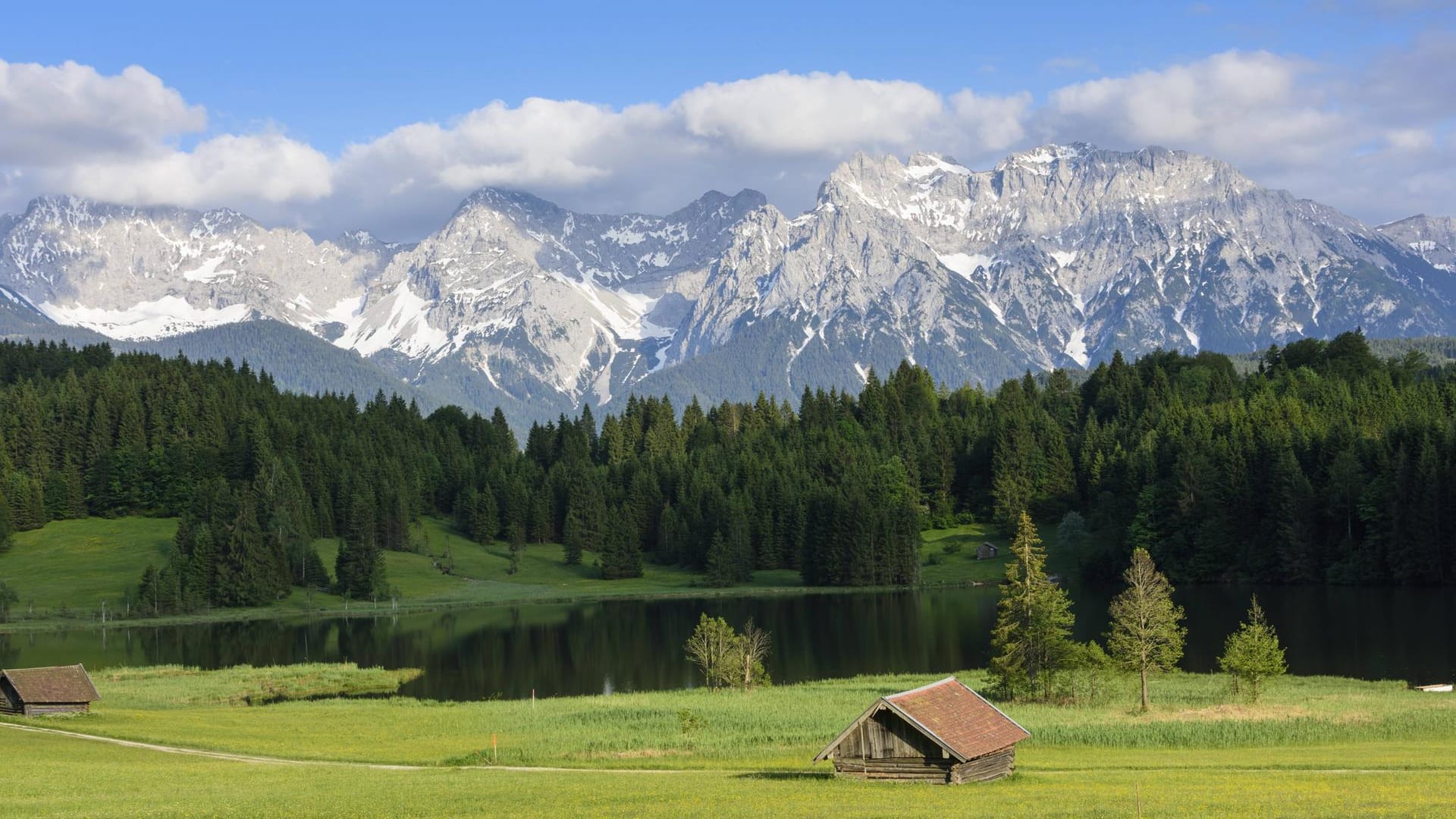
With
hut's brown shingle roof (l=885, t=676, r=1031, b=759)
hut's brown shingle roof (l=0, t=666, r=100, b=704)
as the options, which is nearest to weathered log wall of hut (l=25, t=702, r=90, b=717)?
hut's brown shingle roof (l=0, t=666, r=100, b=704)

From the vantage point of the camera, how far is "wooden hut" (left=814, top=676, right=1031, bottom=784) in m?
50.1

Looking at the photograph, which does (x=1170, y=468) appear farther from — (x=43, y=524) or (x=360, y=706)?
(x=43, y=524)

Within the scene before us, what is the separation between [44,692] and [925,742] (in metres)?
50.6

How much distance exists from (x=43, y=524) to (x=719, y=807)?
178 m

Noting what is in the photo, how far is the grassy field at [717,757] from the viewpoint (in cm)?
4428

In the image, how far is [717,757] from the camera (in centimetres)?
6181

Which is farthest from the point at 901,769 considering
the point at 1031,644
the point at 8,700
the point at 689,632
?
the point at 689,632

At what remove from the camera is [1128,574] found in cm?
8012

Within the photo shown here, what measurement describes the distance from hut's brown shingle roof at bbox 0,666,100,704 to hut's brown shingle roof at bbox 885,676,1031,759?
48.8 meters

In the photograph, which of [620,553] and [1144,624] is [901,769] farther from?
[620,553]

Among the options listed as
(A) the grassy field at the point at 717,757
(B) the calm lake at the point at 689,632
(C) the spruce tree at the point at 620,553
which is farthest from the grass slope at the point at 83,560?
(A) the grassy field at the point at 717,757

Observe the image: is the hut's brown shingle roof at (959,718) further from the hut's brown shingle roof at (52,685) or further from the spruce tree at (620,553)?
the spruce tree at (620,553)

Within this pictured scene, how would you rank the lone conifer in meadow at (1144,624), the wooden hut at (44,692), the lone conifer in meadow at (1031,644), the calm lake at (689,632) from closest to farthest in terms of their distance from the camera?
1. the wooden hut at (44,692)
2. the lone conifer in meadow at (1144,624)
3. the lone conifer in meadow at (1031,644)
4. the calm lake at (689,632)

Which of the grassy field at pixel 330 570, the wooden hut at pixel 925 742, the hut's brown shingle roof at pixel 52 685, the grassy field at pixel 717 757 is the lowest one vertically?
the grassy field at pixel 717 757
